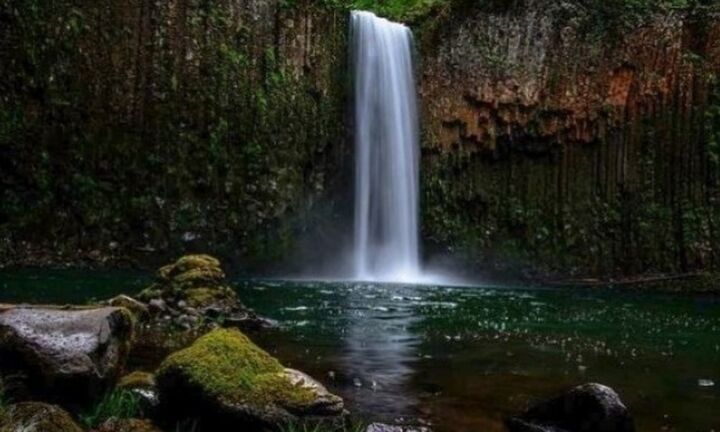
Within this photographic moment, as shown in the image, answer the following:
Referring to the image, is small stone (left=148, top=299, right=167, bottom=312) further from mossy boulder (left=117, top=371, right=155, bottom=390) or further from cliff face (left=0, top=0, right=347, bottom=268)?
cliff face (left=0, top=0, right=347, bottom=268)

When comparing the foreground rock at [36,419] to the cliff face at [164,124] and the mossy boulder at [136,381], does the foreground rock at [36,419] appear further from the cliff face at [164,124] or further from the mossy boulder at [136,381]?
the cliff face at [164,124]

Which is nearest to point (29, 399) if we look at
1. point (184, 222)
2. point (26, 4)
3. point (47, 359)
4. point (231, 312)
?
point (47, 359)

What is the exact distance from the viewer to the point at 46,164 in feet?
77.7

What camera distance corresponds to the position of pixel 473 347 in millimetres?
10211

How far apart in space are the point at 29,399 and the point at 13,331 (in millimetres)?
477

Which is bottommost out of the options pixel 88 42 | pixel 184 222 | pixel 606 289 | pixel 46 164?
pixel 606 289

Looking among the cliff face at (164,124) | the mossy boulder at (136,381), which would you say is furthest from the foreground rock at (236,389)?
the cliff face at (164,124)

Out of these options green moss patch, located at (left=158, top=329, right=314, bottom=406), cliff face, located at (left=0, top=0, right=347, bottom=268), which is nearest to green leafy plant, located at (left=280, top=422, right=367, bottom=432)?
green moss patch, located at (left=158, top=329, right=314, bottom=406)

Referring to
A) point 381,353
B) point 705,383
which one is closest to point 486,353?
point 381,353

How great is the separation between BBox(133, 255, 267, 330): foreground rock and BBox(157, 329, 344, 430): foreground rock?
4786 millimetres

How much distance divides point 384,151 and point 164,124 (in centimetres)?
711

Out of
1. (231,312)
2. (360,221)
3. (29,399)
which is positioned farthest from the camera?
(360,221)

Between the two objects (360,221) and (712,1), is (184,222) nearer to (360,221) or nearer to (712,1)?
(360,221)

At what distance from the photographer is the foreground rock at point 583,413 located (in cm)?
578
